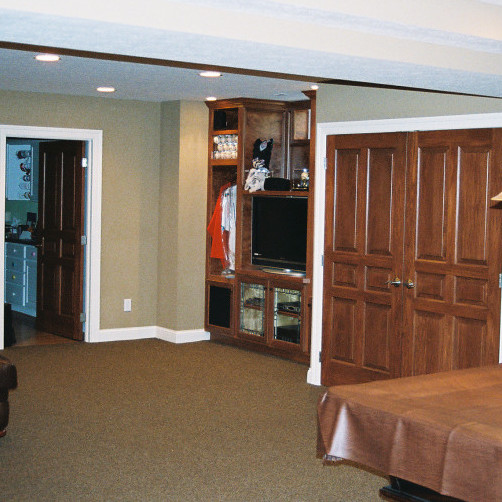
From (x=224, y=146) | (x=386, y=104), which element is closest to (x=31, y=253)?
(x=224, y=146)

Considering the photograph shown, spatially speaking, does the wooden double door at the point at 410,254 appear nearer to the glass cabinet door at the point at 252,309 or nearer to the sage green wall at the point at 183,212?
the glass cabinet door at the point at 252,309

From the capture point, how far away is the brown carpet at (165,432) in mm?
4219

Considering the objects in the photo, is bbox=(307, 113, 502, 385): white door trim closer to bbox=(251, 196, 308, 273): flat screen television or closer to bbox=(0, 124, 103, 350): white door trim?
bbox=(251, 196, 308, 273): flat screen television

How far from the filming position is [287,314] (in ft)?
24.1

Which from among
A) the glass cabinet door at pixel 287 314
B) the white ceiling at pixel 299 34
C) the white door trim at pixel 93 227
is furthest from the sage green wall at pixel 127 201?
the white ceiling at pixel 299 34

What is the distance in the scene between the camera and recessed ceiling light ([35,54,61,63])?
18.3 ft

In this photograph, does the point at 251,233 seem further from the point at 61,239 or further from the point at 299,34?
the point at 299,34

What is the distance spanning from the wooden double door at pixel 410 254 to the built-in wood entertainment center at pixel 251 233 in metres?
0.93

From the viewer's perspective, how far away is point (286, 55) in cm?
342

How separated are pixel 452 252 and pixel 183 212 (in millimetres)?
3219

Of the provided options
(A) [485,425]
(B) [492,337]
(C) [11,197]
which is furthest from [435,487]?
(C) [11,197]

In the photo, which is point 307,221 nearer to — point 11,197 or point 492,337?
point 492,337

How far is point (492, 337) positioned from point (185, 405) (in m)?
2.15

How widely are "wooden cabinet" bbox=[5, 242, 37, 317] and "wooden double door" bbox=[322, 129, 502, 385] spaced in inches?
163
